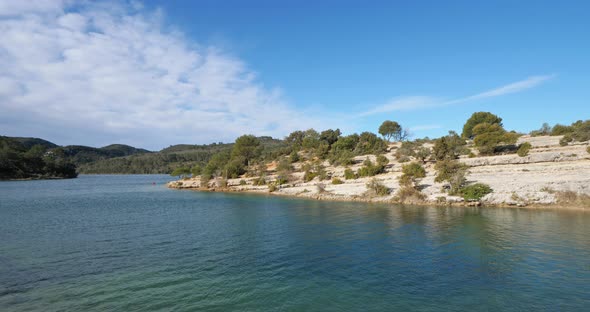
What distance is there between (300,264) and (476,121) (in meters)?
118

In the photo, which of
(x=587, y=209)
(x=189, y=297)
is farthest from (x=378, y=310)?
(x=587, y=209)

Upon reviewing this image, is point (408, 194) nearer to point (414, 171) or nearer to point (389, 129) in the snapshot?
point (414, 171)

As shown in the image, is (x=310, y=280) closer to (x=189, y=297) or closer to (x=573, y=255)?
(x=189, y=297)

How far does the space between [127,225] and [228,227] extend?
12.4m

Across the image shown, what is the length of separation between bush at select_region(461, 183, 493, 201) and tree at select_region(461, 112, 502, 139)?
72.3 meters

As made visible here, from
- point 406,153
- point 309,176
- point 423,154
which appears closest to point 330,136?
point 406,153

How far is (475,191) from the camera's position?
1970 inches

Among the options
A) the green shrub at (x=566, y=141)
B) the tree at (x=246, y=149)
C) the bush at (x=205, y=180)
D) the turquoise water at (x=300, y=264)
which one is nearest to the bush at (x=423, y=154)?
the green shrub at (x=566, y=141)

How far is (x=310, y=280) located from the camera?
18.8 m

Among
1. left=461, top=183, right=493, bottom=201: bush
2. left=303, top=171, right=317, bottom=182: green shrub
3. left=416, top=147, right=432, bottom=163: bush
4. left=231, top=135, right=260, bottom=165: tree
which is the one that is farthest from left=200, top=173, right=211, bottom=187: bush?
left=461, top=183, right=493, bottom=201: bush

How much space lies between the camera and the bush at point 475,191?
49.4 m

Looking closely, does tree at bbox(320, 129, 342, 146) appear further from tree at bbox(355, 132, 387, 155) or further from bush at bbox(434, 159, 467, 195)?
bush at bbox(434, 159, 467, 195)

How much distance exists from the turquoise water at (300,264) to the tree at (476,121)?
83847 millimetres

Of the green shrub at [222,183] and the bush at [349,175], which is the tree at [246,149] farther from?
the bush at [349,175]
